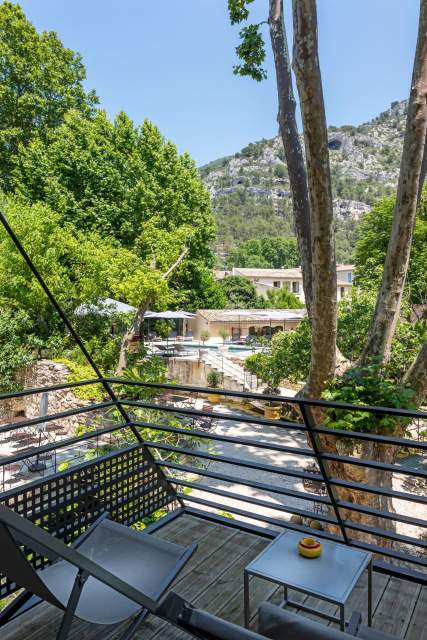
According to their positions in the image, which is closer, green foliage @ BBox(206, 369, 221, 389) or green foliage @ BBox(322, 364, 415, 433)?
green foliage @ BBox(322, 364, 415, 433)

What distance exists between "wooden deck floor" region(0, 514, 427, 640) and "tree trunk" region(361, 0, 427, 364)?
2210 millimetres

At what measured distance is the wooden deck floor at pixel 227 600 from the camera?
175 centimetres

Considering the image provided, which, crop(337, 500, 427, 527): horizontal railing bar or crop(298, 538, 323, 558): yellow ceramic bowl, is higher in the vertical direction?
crop(337, 500, 427, 527): horizontal railing bar

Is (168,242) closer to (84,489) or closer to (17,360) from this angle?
(17,360)

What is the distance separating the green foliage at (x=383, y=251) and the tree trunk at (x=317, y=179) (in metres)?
9.26

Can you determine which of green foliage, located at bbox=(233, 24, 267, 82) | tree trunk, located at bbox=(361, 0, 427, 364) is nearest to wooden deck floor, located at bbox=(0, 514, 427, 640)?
tree trunk, located at bbox=(361, 0, 427, 364)

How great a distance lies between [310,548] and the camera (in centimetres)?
168

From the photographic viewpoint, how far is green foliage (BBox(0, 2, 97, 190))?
18.5m

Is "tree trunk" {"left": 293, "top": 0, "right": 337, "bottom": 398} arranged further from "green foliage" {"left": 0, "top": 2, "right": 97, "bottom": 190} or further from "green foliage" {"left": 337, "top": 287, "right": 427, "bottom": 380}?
"green foliage" {"left": 0, "top": 2, "right": 97, "bottom": 190}

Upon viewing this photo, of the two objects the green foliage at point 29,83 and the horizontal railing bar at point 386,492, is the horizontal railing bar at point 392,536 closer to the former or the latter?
the horizontal railing bar at point 386,492

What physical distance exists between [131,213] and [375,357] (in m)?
16.6

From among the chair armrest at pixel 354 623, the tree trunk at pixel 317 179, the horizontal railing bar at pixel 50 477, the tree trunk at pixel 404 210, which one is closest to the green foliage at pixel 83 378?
the tree trunk at pixel 317 179

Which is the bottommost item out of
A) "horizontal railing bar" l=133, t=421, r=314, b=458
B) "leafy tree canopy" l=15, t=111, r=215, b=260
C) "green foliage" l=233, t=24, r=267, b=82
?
"horizontal railing bar" l=133, t=421, r=314, b=458

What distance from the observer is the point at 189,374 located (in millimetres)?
17078
